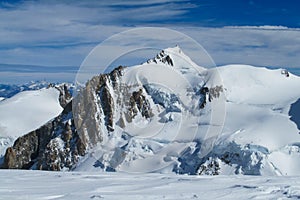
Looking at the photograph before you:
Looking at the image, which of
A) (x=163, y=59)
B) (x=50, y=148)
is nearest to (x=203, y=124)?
(x=163, y=59)

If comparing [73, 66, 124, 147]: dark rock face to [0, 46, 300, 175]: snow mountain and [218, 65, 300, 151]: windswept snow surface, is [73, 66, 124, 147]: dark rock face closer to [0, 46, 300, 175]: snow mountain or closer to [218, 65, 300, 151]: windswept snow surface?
[0, 46, 300, 175]: snow mountain

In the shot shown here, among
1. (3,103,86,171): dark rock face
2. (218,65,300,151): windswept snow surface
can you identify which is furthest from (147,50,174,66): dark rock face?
(3,103,86,171): dark rock face

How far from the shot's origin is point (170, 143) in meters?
72.6

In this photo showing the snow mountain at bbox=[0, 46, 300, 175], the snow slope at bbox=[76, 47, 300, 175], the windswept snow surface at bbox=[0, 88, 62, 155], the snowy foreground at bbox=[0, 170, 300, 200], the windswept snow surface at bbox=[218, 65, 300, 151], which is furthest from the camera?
the windswept snow surface at bbox=[0, 88, 62, 155]

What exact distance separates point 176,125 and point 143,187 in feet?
224

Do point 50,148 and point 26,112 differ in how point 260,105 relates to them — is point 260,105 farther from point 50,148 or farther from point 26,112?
point 26,112

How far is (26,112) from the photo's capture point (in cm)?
11106

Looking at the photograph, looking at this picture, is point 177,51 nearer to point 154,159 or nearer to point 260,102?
point 260,102

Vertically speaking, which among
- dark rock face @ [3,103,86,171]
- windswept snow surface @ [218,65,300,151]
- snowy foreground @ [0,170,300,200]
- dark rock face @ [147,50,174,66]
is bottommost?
dark rock face @ [3,103,86,171]

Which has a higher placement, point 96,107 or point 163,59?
point 163,59

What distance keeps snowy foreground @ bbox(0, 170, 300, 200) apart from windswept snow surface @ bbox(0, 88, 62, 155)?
310 ft

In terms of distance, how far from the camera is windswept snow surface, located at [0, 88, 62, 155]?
103 metres

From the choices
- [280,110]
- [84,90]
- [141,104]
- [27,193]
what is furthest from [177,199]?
[84,90]

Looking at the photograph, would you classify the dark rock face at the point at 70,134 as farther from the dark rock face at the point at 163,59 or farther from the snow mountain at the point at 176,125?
the dark rock face at the point at 163,59
